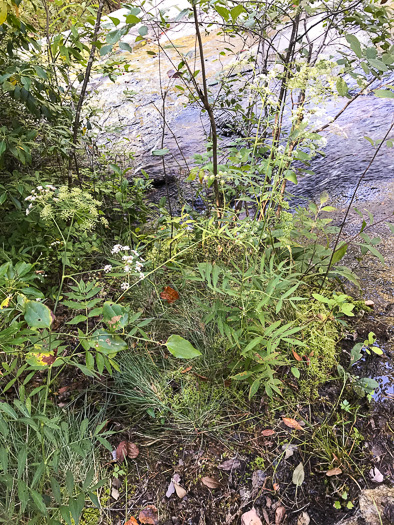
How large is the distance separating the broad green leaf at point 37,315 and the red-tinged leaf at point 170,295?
105 centimetres

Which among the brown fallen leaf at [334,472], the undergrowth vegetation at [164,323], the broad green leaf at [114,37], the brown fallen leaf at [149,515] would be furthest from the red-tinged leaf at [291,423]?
the broad green leaf at [114,37]

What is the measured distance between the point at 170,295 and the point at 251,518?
114cm

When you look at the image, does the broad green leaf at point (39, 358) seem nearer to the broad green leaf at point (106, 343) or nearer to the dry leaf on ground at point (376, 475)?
the broad green leaf at point (106, 343)

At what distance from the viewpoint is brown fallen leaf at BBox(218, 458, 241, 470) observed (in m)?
1.42

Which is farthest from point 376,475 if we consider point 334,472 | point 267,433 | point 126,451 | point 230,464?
point 126,451

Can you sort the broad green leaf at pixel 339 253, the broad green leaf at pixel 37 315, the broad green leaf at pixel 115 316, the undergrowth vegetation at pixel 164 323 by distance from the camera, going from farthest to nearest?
1. the broad green leaf at pixel 339 253
2. the undergrowth vegetation at pixel 164 323
3. the broad green leaf at pixel 115 316
4. the broad green leaf at pixel 37 315

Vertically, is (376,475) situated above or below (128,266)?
below

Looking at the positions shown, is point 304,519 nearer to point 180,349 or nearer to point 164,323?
point 180,349

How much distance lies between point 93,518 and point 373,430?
1.22m

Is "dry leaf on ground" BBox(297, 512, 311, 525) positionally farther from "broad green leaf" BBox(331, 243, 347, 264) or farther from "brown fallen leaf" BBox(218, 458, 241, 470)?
"broad green leaf" BBox(331, 243, 347, 264)

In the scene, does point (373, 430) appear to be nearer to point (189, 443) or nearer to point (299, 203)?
point (189, 443)

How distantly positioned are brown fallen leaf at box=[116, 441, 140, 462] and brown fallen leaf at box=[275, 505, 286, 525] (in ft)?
2.02

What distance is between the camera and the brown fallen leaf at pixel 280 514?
4.20 ft

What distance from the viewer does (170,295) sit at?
2.02 metres
